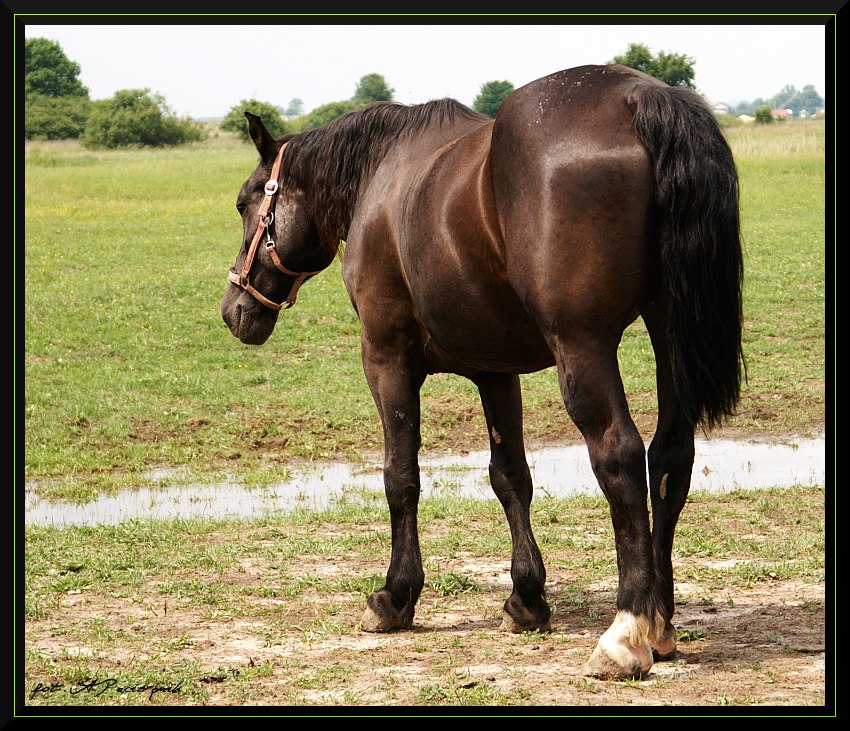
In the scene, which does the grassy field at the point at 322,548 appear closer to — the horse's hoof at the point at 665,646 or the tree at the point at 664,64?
the horse's hoof at the point at 665,646

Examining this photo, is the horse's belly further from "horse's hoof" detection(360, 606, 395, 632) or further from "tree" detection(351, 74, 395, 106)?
"tree" detection(351, 74, 395, 106)

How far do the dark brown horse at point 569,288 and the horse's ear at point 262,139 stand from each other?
90 cm

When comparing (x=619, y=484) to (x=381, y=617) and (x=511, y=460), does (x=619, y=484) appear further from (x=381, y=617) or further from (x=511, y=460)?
(x=381, y=617)

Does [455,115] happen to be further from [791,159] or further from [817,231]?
[791,159]

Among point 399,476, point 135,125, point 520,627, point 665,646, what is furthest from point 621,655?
point 135,125

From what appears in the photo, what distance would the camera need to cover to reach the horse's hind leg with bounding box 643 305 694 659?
457 centimetres

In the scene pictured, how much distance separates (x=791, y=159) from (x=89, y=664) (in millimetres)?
29254

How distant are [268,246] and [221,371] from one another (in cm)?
731

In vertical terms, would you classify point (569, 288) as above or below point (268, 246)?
below

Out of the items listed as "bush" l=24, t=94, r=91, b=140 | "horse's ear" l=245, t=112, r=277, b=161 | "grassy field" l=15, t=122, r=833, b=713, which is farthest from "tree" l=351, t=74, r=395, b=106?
"horse's ear" l=245, t=112, r=277, b=161

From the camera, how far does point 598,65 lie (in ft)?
14.8

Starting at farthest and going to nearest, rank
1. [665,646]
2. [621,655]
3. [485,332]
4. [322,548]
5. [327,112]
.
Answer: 1. [327,112]
2. [322,548]
3. [485,332]
4. [665,646]
5. [621,655]

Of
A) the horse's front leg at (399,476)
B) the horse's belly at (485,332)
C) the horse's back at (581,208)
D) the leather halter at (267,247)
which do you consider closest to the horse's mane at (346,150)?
the leather halter at (267,247)

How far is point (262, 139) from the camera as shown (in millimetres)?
6215
